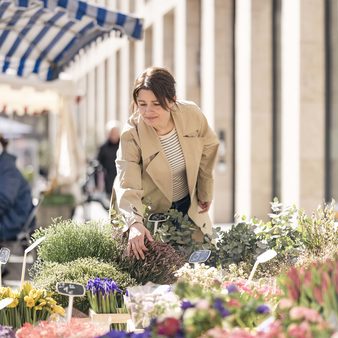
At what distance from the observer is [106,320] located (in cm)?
395

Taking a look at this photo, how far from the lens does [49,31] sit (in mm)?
10656

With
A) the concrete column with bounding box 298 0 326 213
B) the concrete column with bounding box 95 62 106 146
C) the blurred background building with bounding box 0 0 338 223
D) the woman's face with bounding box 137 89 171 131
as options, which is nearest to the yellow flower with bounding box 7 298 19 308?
the woman's face with bounding box 137 89 171 131

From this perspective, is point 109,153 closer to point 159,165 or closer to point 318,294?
point 159,165

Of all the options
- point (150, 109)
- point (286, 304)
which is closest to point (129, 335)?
point (286, 304)

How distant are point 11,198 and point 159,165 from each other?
13.2 ft

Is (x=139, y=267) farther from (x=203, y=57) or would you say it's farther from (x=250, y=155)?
(x=203, y=57)

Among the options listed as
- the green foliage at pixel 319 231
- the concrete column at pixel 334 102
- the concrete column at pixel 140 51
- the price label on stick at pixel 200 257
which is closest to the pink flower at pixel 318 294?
the price label on stick at pixel 200 257

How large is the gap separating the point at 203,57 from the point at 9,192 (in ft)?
38.7

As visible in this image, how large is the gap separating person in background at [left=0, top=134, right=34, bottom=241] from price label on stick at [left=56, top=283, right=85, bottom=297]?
482 centimetres

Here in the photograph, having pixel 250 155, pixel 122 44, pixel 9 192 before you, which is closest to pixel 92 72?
pixel 122 44

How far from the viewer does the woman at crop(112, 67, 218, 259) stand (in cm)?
463

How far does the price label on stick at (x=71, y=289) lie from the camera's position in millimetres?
3834

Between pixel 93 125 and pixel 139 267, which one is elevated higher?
pixel 93 125

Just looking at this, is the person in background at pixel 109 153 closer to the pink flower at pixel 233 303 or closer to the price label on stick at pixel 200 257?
the price label on stick at pixel 200 257
